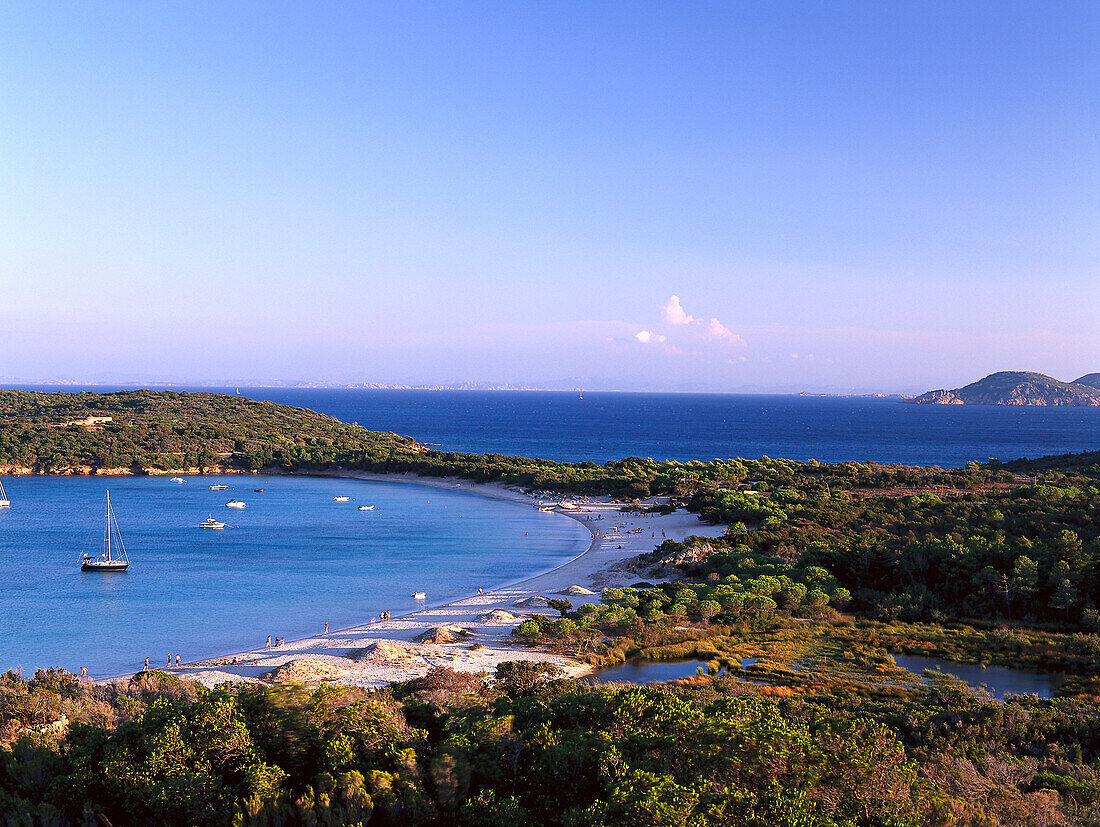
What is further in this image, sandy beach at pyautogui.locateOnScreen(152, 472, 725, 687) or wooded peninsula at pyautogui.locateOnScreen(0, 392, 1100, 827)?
sandy beach at pyautogui.locateOnScreen(152, 472, 725, 687)

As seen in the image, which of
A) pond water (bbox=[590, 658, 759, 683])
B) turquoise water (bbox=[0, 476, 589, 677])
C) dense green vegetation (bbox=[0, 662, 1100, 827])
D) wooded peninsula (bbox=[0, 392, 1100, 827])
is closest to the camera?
dense green vegetation (bbox=[0, 662, 1100, 827])

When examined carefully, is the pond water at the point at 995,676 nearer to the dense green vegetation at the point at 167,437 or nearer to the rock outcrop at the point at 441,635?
the rock outcrop at the point at 441,635

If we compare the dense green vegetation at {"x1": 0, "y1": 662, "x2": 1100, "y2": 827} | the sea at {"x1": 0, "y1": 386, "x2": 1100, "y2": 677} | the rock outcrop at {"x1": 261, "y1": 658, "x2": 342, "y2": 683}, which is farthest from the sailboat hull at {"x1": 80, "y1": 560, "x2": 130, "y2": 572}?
the dense green vegetation at {"x1": 0, "y1": 662, "x2": 1100, "y2": 827}

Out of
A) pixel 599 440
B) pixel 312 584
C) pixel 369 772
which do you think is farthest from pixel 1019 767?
pixel 599 440

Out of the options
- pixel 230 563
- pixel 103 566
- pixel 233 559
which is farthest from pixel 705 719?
pixel 103 566

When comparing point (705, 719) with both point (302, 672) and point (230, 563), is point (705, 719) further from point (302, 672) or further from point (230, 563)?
point (230, 563)

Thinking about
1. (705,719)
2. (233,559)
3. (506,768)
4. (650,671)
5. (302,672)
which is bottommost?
(233,559)

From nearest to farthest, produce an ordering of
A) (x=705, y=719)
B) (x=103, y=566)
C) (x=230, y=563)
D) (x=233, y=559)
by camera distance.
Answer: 1. (x=705, y=719)
2. (x=103, y=566)
3. (x=230, y=563)
4. (x=233, y=559)

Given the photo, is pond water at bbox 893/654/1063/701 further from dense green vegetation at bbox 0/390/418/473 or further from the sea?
dense green vegetation at bbox 0/390/418/473
